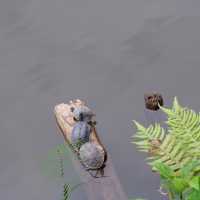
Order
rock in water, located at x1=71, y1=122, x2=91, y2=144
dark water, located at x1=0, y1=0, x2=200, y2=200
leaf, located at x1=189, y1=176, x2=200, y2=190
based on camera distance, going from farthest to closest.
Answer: dark water, located at x1=0, y1=0, x2=200, y2=200, rock in water, located at x1=71, y1=122, x2=91, y2=144, leaf, located at x1=189, y1=176, x2=200, y2=190

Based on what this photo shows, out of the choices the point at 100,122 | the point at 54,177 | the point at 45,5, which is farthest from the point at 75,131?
the point at 45,5

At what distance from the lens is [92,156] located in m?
3.69

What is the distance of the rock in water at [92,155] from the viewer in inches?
147

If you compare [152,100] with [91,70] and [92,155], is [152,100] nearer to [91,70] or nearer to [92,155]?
[92,155]

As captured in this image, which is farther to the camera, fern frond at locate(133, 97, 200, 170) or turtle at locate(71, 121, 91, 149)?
turtle at locate(71, 121, 91, 149)

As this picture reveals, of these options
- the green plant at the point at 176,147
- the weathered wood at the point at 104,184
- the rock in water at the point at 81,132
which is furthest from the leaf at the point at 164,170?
the rock in water at the point at 81,132

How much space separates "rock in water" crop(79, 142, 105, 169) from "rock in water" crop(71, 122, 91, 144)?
90 mm

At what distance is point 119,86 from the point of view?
557 centimetres

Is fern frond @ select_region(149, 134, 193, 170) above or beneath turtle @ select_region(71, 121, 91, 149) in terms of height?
beneath

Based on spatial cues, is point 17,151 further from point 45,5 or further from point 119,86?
point 45,5

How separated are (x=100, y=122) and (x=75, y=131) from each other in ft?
3.72

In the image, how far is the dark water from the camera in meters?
4.74

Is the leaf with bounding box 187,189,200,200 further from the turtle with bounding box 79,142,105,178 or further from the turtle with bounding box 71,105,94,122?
the turtle with bounding box 71,105,94,122

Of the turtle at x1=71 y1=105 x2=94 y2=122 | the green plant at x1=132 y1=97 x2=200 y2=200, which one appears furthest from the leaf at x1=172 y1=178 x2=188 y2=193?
the turtle at x1=71 y1=105 x2=94 y2=122
